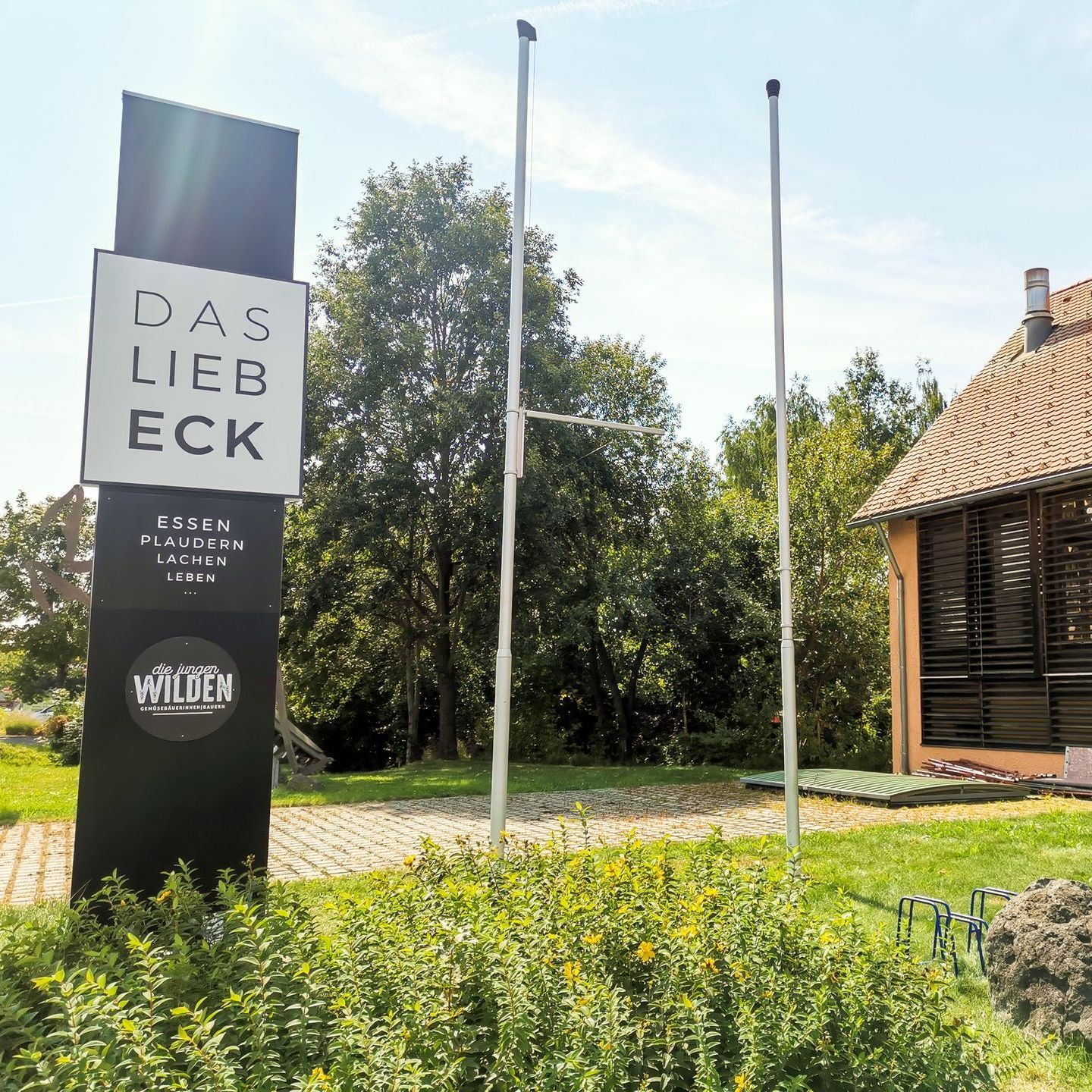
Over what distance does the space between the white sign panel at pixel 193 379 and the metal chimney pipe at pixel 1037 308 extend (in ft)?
54.0

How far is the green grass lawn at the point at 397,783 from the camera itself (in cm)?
1299

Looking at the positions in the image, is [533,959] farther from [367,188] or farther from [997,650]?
[367,188]

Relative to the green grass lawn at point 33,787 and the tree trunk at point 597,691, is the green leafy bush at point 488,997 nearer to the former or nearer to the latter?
the green grass lawn at point 33,787

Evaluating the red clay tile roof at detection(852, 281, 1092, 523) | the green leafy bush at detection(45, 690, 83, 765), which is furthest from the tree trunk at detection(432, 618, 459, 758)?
the red clay tile roof at detection(852, 281, 1092, 523)

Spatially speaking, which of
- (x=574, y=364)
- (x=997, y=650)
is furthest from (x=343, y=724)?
(x=997, y=650)

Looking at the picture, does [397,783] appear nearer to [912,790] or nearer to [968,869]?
[912,790]

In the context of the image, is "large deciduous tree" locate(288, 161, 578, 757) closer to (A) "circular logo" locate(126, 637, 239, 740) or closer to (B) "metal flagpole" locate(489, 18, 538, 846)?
(B) "metal flagpole" locate(489, 18, 538, 846)

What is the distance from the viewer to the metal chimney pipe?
712 inches

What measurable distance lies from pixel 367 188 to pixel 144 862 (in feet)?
64.5

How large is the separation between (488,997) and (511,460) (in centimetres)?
546

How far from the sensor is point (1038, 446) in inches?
582

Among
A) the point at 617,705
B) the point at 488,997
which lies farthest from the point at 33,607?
the point at 488,997

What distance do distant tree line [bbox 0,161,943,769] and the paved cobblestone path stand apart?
7.42m

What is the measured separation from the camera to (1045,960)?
15.0 feet
